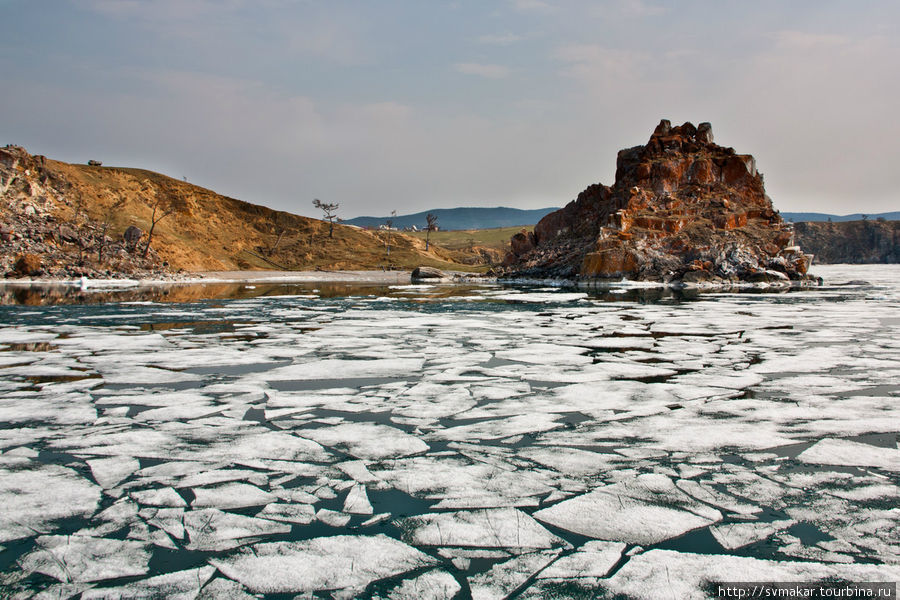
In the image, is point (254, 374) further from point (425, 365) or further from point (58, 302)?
point (58, 302)

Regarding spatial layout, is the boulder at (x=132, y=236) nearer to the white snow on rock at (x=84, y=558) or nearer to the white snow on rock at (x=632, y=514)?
the white snow on rock at (x=84, y=558)

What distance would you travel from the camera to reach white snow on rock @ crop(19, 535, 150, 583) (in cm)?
288

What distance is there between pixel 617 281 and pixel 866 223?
137 meters

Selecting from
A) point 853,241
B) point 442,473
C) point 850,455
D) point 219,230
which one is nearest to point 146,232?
point 219,230

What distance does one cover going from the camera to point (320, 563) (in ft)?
9.82

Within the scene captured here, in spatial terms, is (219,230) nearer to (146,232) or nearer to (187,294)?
(146,232)

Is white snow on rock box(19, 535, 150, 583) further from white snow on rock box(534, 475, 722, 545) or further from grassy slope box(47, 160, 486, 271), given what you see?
grassy slope box(47, 160, 486, 271)

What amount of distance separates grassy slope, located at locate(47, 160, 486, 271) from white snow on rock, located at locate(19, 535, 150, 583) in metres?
54.8

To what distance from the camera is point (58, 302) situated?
20.9 meters

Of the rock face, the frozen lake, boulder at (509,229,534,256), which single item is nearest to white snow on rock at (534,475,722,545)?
the frozen lake

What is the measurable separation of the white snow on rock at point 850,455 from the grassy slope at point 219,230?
5586 centimetres

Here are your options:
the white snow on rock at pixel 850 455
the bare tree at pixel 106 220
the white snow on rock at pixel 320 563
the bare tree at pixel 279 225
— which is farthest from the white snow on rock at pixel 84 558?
the bare tree at pixel 279 225

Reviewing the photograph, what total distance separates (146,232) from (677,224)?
47.2m

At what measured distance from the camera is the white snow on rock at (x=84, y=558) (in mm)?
2881
